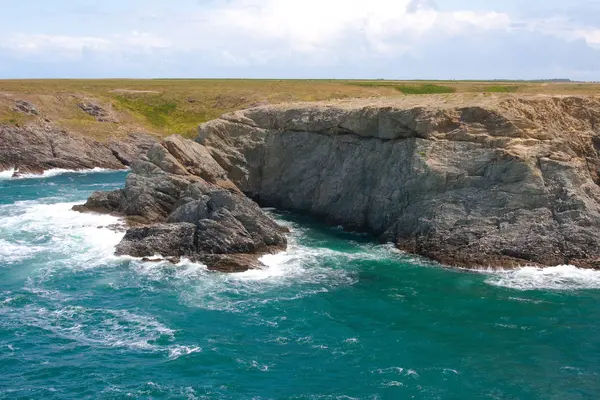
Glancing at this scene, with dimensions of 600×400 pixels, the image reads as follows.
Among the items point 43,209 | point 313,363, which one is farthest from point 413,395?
Answer: point 43,209

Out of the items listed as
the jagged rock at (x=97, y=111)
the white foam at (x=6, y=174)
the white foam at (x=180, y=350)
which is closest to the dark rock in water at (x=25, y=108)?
the jagged rock at (x=97, y=111)

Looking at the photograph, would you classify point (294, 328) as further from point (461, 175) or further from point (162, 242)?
point (461, 175)

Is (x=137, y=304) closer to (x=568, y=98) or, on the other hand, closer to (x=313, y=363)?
(x=313, y=363)

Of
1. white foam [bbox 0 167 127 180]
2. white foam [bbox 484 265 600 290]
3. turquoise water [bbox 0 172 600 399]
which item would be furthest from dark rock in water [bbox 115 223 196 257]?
white foam [bbox 0 167 127 180]

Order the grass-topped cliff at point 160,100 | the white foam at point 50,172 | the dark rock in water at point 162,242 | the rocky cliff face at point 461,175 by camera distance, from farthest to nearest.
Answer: the grass-topped cliff at point 160,100
the white foam at point 50,172
the dark rock in water at point 162,242
the rocky cliff face at point 461,175

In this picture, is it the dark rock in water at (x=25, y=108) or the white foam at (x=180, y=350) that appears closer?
the white foam at (x=180, y=350)

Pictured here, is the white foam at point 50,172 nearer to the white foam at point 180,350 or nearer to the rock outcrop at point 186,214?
the rock outcrop at point 186,214

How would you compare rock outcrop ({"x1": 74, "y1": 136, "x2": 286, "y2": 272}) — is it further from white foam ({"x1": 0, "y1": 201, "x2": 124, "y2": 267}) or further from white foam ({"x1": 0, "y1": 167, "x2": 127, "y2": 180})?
white foam ({"x1": 0, "y1": 167, "x2": 127, "y2": 180})
